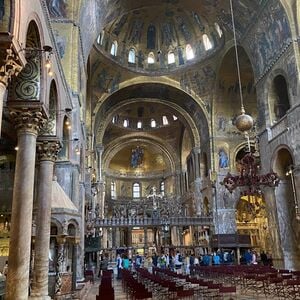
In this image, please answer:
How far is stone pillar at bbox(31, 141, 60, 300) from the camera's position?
848 centimetres

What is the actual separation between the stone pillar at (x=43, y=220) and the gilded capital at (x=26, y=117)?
1.92m

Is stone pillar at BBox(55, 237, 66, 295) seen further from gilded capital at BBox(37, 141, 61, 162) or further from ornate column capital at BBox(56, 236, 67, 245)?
gilded capital at BBox(37, 141, 61, 162)

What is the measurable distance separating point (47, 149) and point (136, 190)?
30.9 metres

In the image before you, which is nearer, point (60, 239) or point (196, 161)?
point (60, 239)

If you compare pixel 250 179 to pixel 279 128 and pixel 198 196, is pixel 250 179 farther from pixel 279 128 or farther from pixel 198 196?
pixel 198 196

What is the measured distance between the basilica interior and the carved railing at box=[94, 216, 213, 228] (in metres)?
0.08

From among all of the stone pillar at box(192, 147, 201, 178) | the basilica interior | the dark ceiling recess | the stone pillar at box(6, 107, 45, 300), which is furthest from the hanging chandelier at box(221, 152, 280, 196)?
the dark ceiling recess

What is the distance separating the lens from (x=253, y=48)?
20.2 meters

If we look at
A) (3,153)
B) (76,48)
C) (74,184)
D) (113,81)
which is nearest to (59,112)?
(3,153)

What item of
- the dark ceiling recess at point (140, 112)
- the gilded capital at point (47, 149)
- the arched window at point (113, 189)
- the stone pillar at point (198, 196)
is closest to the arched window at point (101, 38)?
the dark ceiling recess at point (140, 112)

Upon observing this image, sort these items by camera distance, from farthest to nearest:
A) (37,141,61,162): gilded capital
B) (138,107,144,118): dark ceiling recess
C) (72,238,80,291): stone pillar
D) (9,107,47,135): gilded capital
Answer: (138,107,144,118): dark ceiling recess < (72,238,80,291): stone pillar < (37,141,61,162): gilded capital < (9,107,47,135): gilded capital

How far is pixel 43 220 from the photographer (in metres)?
9.12

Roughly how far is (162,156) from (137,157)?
2.72 meters

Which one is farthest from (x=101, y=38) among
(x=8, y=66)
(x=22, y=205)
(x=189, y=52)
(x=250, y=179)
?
(x=8, y=66)
